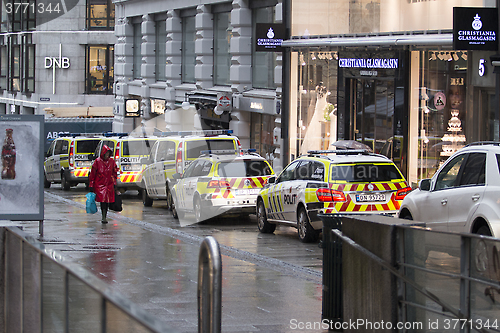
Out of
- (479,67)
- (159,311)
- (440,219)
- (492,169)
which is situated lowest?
(159,311)

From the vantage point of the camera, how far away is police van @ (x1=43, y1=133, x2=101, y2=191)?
27.7 metres

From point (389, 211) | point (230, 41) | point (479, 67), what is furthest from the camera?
point (230, 41)

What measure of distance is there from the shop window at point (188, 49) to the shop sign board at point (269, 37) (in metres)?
10.7

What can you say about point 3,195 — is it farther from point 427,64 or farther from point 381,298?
point 427,64

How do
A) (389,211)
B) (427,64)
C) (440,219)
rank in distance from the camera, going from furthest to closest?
1. (427,64)
2. (389,211)
3. (440,219)

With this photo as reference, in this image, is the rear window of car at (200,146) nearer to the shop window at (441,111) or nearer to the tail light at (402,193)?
the shop window at (441,111)

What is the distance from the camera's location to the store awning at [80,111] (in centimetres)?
5088

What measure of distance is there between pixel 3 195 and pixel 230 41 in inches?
788

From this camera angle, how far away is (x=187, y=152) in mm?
20594

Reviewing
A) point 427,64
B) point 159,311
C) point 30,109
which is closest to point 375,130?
point 427,64

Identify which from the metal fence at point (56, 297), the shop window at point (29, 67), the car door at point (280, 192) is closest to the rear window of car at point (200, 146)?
the car door at point (280, 192)

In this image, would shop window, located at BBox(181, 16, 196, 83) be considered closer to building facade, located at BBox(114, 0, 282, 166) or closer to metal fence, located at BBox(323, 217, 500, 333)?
building facade, located at BBox(114, 0, 282, 166)

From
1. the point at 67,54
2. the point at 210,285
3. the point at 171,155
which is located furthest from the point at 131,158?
the point at 67,54

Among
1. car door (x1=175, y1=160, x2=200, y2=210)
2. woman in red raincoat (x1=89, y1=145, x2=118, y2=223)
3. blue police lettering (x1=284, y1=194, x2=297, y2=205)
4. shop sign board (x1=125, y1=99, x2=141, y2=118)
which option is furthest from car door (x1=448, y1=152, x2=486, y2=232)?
shop sign board (x1=125, y1=99, x2=141, y2=118)
